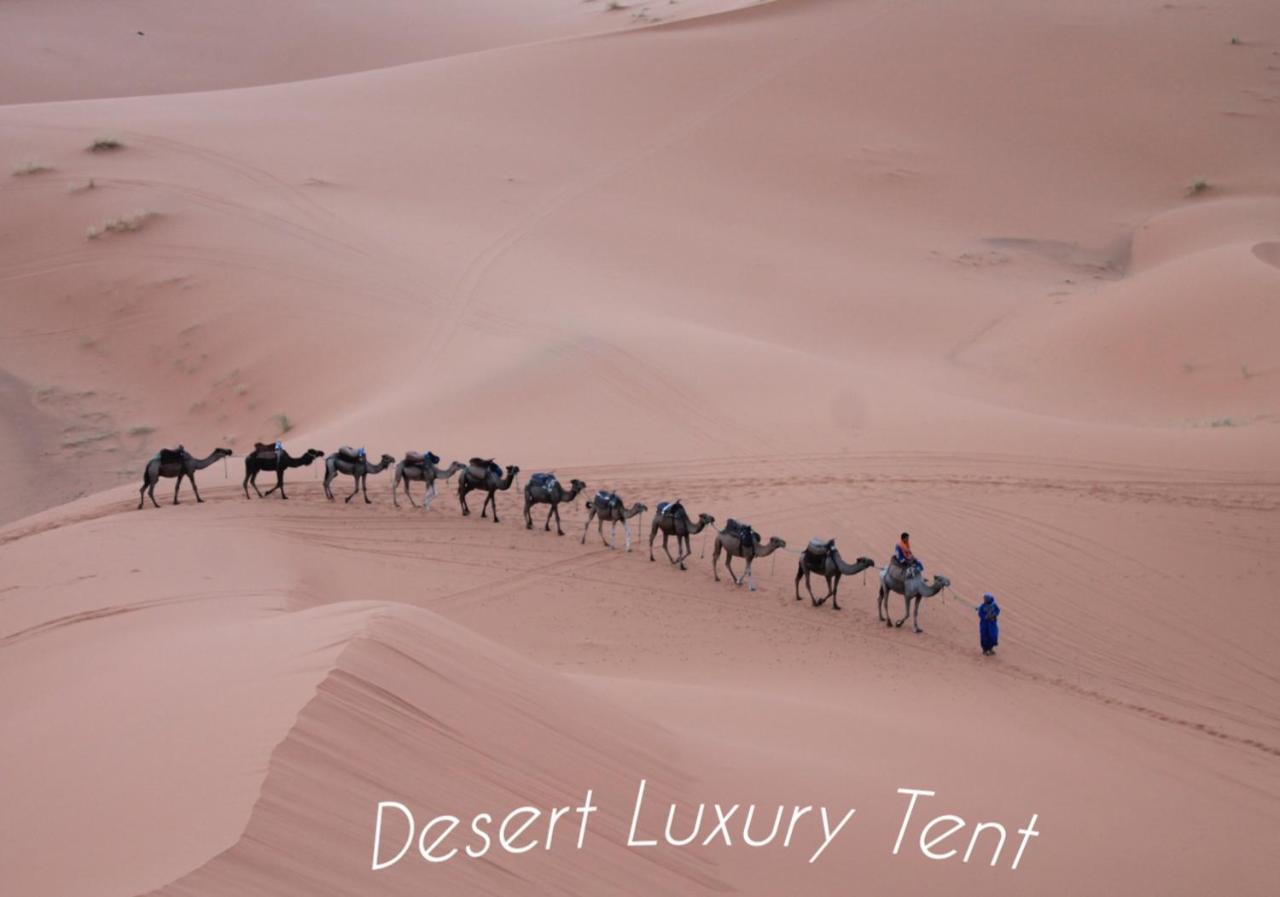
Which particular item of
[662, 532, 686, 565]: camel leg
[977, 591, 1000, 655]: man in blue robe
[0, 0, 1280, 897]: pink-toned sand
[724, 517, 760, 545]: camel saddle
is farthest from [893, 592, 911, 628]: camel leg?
[662, 532, 686, 565]: camel leg

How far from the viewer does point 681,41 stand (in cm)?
4256

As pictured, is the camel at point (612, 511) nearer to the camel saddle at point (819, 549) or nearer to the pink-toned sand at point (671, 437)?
the pink-toned sand at point (671, 437)

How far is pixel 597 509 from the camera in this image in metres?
16.1

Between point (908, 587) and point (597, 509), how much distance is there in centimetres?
440

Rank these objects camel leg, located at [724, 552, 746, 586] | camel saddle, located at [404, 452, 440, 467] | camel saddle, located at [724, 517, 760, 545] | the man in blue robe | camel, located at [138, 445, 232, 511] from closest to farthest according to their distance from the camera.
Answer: the man in blue robe → camel saddle, located at [724, 517, 760, 545] → camel leg, located at [724, 552, 746, 586] → camel, located at [138, 445, 232, 511] → camel saddle, located at [404, 452, 440, 467]

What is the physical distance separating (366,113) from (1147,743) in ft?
105

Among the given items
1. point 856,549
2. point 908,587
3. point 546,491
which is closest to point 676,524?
point 546,491

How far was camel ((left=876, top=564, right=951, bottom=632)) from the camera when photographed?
553 inches

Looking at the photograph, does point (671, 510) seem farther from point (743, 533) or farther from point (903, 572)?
point (903, 572)

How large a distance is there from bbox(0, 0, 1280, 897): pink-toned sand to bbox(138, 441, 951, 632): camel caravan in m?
0.38

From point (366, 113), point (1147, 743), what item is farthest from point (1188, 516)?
point (366, 113)

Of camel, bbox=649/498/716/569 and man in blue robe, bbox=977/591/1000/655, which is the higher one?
camel, bbox=649/498/716/569

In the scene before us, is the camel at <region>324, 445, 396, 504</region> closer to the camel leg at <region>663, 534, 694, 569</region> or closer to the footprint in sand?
the camel leg at <region>663, 534, 694, 569</region>

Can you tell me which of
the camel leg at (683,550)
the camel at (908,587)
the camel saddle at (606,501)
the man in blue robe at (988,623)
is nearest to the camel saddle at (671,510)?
the camel leg at (683,550)
